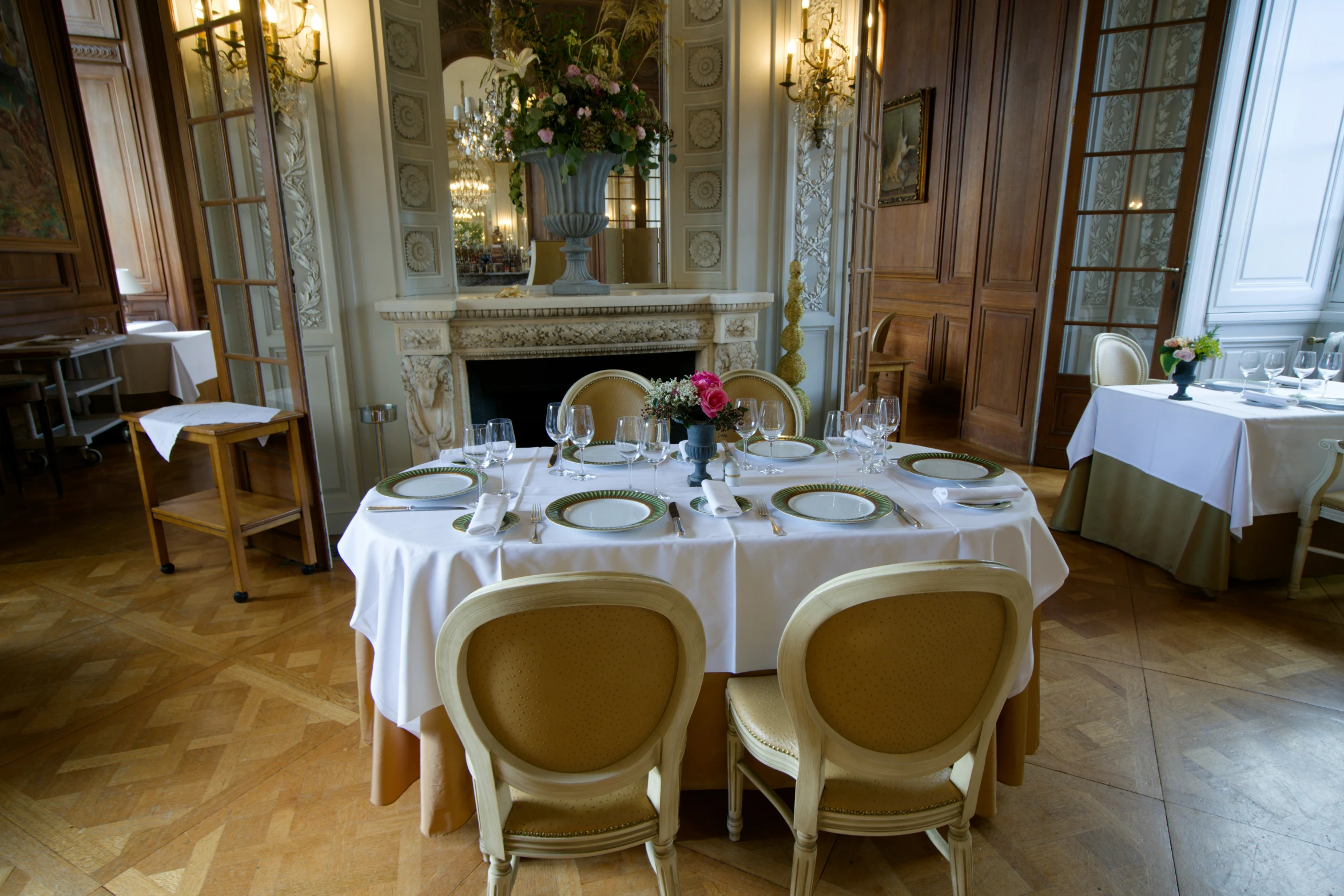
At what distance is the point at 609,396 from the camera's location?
269 cm

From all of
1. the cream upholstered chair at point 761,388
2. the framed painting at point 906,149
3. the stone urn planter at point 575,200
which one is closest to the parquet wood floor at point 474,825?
the cream upholstered chair at point 761,388

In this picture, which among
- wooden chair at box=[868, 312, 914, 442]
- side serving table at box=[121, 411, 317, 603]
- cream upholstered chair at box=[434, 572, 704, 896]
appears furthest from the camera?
wooden chair at box=[868, 312, 914, 442]

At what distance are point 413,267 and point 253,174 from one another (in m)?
0.77

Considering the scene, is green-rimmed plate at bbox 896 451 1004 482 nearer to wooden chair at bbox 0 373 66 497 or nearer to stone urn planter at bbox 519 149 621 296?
stone urn planter at bbox 519 149 621 296

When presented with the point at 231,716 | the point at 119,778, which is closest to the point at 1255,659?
the point at 231,716

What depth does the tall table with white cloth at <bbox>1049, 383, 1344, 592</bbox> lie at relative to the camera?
110 inches

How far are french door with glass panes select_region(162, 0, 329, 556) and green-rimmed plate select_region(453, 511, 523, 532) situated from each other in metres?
1.83

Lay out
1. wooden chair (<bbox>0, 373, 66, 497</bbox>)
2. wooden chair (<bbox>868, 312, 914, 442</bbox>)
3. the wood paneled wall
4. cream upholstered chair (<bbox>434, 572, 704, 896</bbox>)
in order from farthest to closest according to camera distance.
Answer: wooden chair (<bbox>868, 312, 914, 442</bbox>)
the wood paneled wall
wooden chair (<bbox>0, 373, 66, 497</bbox>)
cream upholstered chair (<bbox>434, 572, 704, 896</bbox>)

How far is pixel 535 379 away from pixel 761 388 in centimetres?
156

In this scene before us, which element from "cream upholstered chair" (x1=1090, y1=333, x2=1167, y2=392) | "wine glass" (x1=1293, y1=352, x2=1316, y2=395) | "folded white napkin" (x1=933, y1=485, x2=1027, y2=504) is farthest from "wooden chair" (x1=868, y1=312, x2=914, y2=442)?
"folded white napkin" (x1=933, y1=485, x2=1027, y2=504)

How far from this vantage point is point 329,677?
2.41 m

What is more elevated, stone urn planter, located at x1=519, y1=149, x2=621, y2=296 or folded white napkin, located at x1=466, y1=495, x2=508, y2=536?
stone urn planter, located at x1=519, y1=149, x2=621, y2=296

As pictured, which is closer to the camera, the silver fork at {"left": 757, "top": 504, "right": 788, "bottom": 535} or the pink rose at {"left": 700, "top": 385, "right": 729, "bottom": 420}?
the silver fork at {"left": 757, "top": 504, "right": 788, "bottom": 535}

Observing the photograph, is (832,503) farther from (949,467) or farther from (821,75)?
(821,75)
